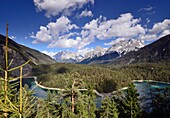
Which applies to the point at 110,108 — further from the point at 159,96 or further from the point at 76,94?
the point at 76,94

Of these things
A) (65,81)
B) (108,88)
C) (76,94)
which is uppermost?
(65,81)

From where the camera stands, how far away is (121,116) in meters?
46.3

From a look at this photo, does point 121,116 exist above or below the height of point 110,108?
below

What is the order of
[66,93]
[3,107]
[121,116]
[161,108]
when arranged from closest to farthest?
[3,107] < [66,93] < [161,108] < [121,116]

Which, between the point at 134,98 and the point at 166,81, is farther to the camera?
the point at 166,81

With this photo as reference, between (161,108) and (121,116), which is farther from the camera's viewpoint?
(121,116)

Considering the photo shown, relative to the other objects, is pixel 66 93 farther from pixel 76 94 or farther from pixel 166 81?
pixel 166 81

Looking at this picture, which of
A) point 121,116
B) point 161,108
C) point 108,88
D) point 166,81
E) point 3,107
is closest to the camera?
point 3,107

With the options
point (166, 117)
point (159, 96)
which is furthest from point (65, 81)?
point (166, 117)

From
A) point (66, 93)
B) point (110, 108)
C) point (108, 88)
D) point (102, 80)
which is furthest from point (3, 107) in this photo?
point (102, 80)

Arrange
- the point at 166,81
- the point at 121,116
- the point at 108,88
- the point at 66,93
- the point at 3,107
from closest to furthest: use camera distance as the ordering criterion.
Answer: the point at 3,107, the point at 66,93, the point at 121,116, the point at 108,88, the point at 166,81

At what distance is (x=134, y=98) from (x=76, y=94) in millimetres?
20292

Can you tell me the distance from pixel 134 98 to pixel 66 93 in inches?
830

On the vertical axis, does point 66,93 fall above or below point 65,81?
below
